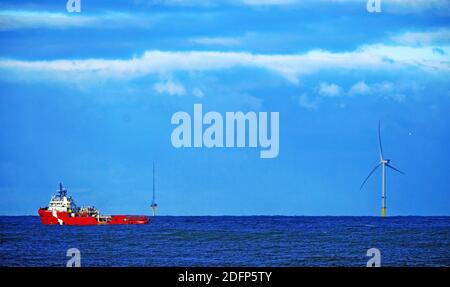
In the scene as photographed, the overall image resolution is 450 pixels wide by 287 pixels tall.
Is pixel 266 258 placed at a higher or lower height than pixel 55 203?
lower

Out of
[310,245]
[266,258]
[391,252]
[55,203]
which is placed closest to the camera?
[266,258]

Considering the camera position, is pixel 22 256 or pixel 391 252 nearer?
pixel 22 256

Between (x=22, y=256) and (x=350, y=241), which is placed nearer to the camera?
(x=22, y=256)

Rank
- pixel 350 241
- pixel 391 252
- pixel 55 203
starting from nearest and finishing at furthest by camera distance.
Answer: pixel 391 252 → pixel 350 241 → pixel 55 203
